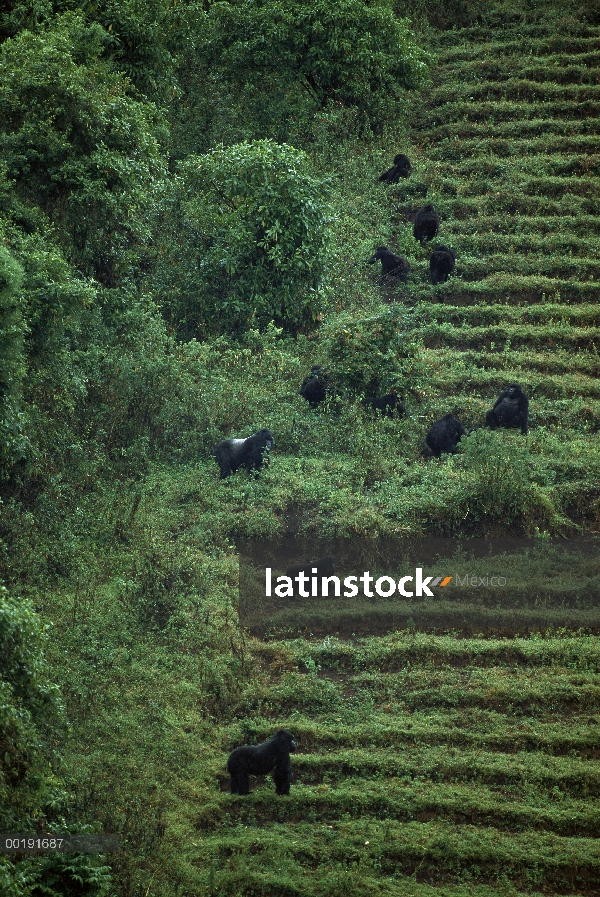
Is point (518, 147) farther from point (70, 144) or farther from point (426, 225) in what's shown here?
point (70, 144)

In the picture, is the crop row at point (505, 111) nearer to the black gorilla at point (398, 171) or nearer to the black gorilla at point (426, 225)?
the black gorilla at point (398, 171)

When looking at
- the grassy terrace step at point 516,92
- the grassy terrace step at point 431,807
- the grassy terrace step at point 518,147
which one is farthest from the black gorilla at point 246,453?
the grassy terrace step at point 516,92

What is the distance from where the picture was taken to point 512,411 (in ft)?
43.8

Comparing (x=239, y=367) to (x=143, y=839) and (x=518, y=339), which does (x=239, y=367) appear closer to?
(x=518, y=339)

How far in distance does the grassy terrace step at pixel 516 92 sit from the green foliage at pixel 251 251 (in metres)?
8.20

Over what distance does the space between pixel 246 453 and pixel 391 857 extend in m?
5.82

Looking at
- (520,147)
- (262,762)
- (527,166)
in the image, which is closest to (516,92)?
(520,147)

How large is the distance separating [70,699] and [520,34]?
67.8 ft

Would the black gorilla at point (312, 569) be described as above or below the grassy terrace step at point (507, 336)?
below

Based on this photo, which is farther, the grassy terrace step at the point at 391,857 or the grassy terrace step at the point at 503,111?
the grassy terrace step at the point at 503,111

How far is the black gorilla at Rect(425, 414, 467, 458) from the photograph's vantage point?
42.6ft

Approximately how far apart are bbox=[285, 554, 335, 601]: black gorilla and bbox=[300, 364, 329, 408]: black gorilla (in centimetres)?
340

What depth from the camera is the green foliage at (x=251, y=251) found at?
50.6 feet

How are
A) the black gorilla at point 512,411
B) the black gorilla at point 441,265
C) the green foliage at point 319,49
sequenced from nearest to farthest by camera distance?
the black gorilla at point 512,411, the black gorilla at point 441,265, the green foliage at point 319,49
